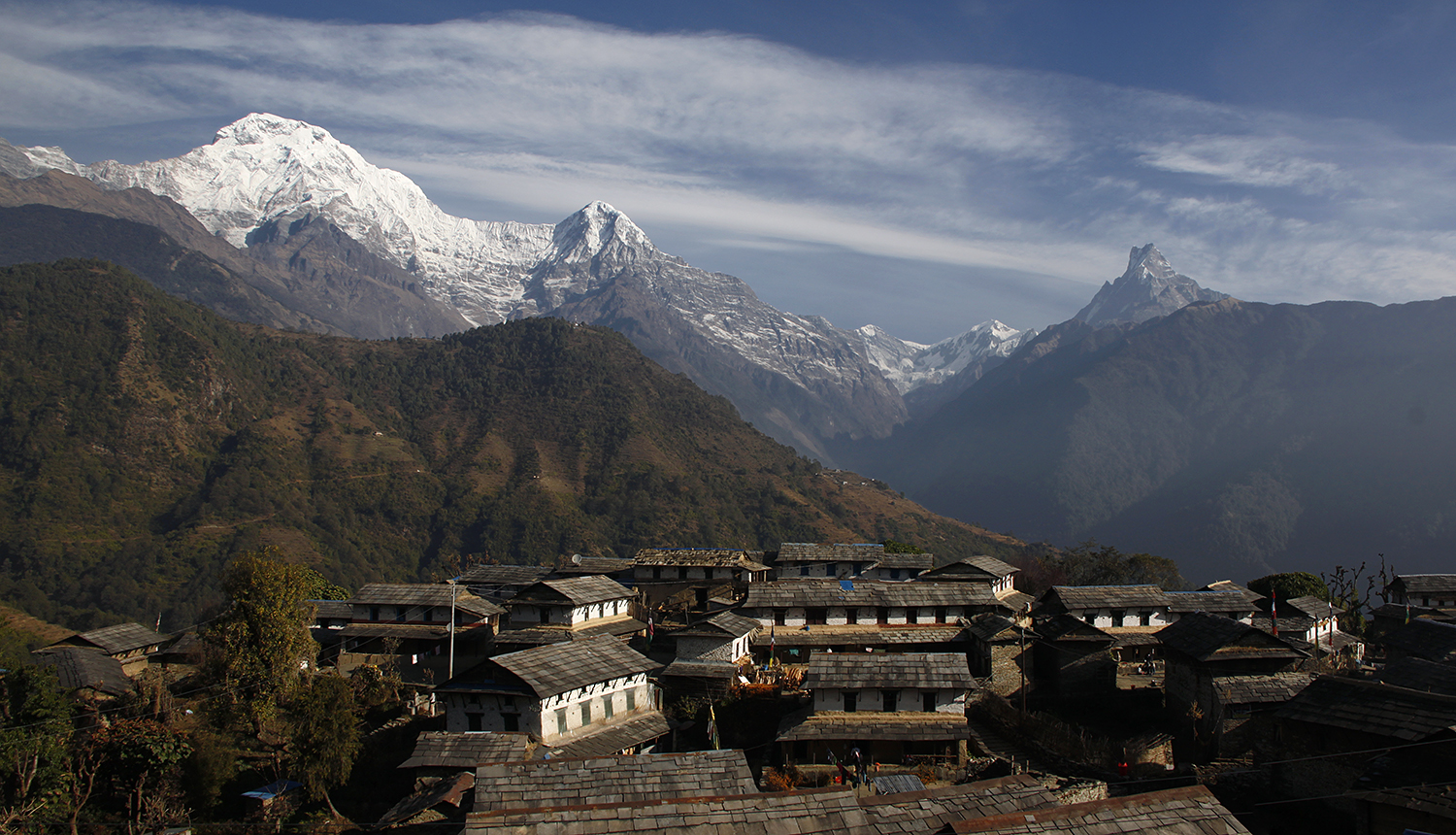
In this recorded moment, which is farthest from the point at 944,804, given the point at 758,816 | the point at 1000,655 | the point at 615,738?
the point at 1000,655

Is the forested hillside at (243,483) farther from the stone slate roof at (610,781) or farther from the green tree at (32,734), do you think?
the stone slate roof at (610,781)

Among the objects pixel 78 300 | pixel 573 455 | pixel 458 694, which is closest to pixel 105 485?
pixel 78 300

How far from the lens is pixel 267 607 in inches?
1567

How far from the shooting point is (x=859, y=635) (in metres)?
46.3

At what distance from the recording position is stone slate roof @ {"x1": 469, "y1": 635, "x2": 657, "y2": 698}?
112 ft

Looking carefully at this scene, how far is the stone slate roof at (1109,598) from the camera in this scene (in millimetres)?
50156

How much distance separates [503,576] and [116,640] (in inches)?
1090

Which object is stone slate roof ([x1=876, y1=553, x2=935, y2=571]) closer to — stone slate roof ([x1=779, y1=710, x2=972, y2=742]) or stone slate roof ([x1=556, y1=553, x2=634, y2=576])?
stone slate roof ([x1=556, y1=553, x2=634, y2=576])

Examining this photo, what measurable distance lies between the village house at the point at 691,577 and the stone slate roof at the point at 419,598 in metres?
11.7

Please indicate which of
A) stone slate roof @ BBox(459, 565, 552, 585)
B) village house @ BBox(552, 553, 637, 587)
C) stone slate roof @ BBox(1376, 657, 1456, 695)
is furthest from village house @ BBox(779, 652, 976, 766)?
stone slate roof @ BBox(459, 565, 552, 585)

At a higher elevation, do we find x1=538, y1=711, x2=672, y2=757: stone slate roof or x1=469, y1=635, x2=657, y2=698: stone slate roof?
x1=469, y1=635, x2=657, y2=698: stone slate roof

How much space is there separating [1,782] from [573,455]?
16142 cm

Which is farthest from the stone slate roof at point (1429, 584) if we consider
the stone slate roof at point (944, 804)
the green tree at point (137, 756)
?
the green tree at point (137, 756)

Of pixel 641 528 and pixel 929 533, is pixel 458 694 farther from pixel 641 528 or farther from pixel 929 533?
pixel 929 533
